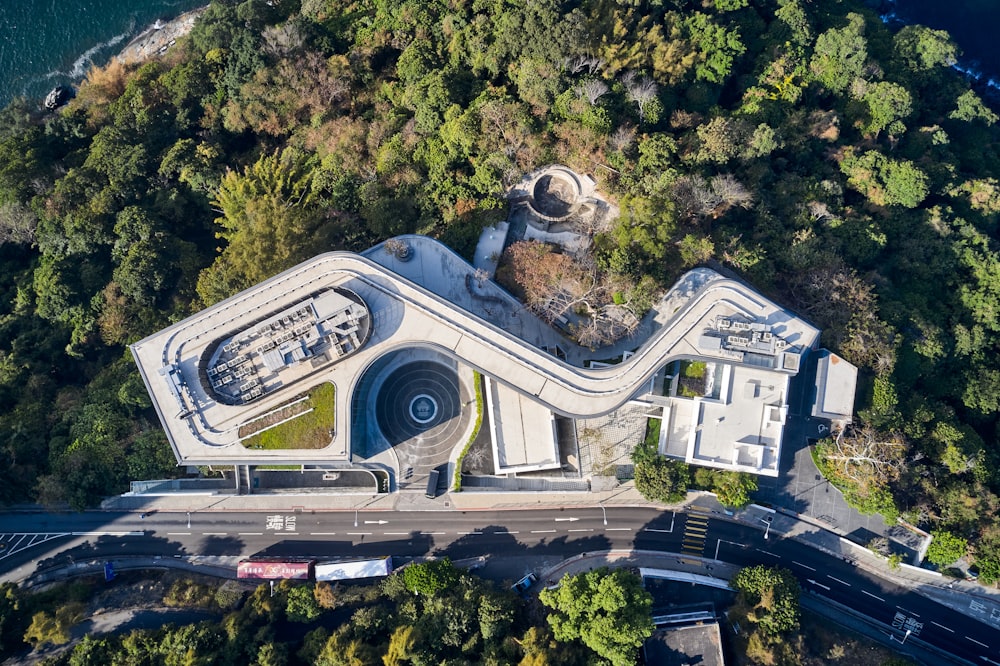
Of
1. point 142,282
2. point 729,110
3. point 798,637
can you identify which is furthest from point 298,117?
point 798,637

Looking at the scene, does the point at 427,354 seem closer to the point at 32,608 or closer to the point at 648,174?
the point at 648,174

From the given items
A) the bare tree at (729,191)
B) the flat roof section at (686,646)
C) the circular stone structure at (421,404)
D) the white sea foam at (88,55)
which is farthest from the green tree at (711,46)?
the white sea foam at (88,55)

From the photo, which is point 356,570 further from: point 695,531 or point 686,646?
point 695,531

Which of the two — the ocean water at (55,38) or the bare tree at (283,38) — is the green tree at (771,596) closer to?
the bare tree at (283,38)

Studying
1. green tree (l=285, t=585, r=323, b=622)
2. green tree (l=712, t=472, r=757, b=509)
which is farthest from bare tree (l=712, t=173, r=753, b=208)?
green tree (l=285, t=585, r=323, b=622)

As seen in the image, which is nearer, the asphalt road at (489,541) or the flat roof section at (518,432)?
the asphalt road at (489,541)

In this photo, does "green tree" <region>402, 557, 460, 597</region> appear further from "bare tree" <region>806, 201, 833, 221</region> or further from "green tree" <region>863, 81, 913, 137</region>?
"green tree" <region>863, 81, 913, 137</region>
